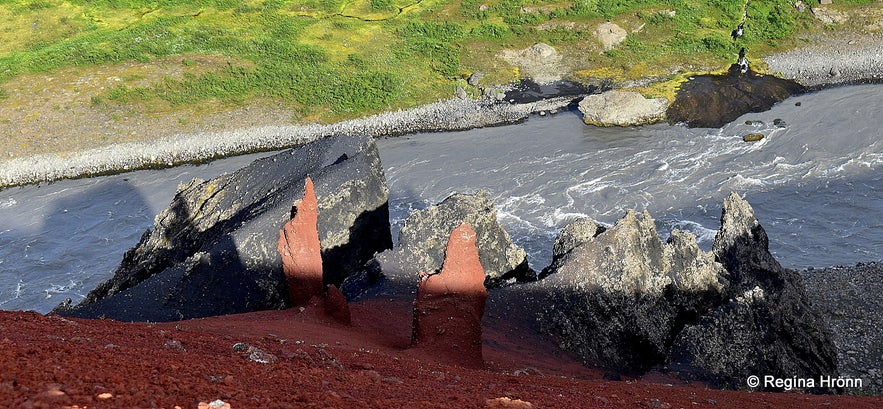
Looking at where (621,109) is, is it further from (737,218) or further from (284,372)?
(284,372)

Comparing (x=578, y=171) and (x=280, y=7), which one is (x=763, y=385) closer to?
(x=578, y=171)

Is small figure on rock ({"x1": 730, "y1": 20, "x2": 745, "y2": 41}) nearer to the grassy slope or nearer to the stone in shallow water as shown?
the grassy slope

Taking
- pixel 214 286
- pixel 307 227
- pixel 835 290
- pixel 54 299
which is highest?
pixel 307 227

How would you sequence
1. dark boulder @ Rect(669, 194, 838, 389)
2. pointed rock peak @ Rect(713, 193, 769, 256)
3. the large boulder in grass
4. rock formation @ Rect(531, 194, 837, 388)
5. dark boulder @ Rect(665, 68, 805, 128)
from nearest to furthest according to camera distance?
dark boulder @ Rect(669, 194, 838, 389), rock formation @ Rect(531, 194, 837, 388), the large boulder in grass, pointed rock peak @ Rect(713, 193, 769, 256), dark boulder @ Rect(665, 68, 805, 128)

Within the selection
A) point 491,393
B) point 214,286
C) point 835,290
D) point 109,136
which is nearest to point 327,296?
point 214,286

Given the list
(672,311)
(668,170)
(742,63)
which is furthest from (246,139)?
(672,311)

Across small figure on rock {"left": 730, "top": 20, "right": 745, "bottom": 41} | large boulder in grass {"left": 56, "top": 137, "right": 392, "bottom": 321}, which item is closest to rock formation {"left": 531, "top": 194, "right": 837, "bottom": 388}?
large boulder in grass {"left": 56, "top": 137, "right": 392, "bottom": 321}
